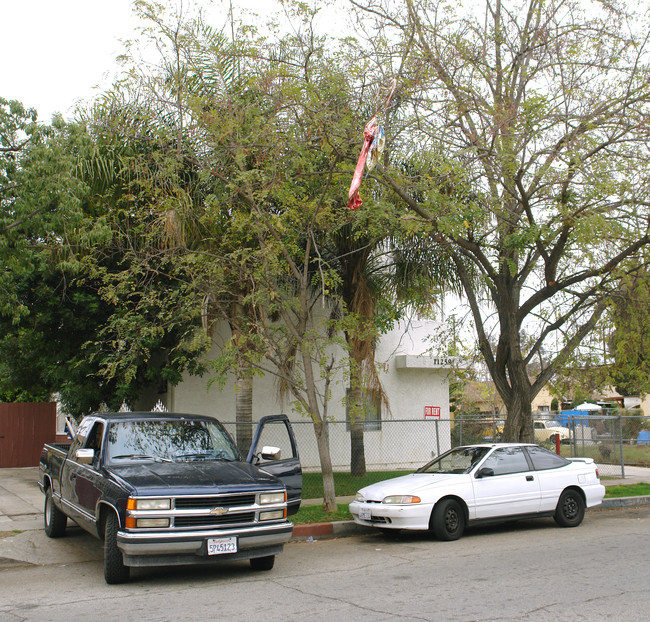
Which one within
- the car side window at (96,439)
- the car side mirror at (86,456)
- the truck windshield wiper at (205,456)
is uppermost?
the car side window at (96,439)

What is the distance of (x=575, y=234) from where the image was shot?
11156 mm

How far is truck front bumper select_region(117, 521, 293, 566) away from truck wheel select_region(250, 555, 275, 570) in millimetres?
569

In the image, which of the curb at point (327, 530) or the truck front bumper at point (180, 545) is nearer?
the truck front bumper at point (180, 545)

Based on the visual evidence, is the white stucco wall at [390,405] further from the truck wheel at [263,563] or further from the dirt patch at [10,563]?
the truck wheel at [263,563]

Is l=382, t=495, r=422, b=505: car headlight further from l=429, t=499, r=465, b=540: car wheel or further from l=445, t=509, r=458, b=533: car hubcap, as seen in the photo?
l=445, t=509, r=458, b=533: car hubcap

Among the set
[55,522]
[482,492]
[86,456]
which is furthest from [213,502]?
[482,492]

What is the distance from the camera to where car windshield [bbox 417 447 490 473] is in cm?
1034

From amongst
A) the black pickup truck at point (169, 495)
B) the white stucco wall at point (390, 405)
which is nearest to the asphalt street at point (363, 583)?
the black pickup truck at point (169, 495)

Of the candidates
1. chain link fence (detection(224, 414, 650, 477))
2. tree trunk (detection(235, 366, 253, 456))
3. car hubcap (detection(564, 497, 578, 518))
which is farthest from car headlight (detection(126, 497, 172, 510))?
chain link fence (detection(224, 414, 650, 477))

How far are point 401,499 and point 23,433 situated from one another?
1308cm

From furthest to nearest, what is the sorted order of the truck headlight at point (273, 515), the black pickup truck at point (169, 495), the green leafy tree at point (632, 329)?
1. the green leafy tree at point (632, 329)
2. the truck headlight at point (273, 515)
3. the black pickup truck at point (169, 495)

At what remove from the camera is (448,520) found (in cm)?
963

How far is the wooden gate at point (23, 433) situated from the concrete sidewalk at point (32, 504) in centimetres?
61

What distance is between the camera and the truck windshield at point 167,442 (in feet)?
25.8
